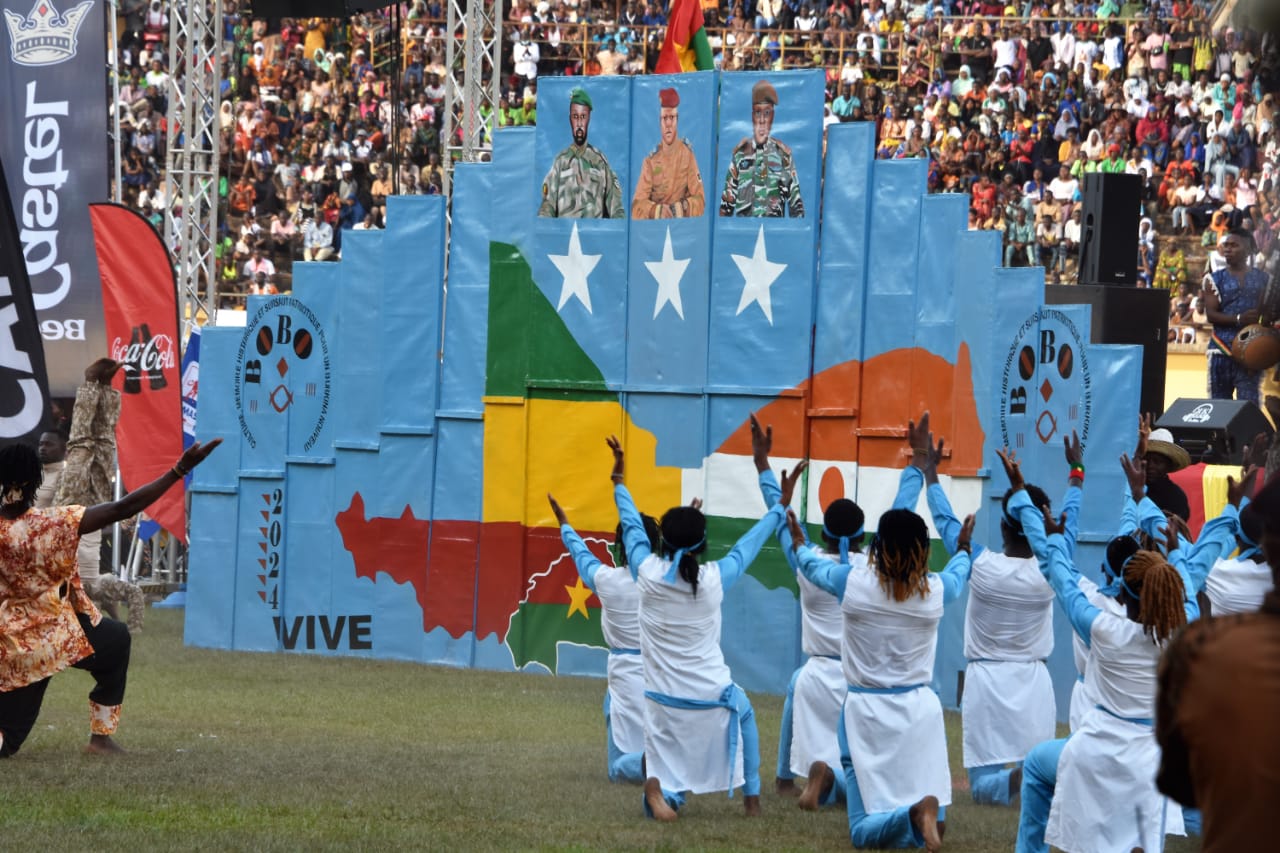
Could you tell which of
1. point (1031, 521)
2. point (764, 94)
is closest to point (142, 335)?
point (764, 94)

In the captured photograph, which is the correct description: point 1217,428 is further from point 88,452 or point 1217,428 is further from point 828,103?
point 828,103

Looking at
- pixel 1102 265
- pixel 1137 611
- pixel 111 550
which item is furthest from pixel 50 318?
pixel 1137 611

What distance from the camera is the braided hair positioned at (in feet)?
28.6

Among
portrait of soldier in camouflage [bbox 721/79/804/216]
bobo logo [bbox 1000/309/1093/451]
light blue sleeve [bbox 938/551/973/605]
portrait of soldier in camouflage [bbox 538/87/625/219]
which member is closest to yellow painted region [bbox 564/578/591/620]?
portrait of soldier in camouflage [bbox 538/87/625/219]

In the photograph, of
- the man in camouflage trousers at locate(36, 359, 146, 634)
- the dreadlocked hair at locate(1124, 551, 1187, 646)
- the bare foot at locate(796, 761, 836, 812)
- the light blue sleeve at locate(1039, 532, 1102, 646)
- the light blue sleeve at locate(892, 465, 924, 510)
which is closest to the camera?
the dreadlocked hair at locate(1124, 551, 1187, 646)

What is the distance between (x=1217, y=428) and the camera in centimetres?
1411

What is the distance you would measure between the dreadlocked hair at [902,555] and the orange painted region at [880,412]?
5446 millimetres

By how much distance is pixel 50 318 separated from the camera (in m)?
18.1

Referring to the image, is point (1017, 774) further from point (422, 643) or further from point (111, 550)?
point (111, 550)

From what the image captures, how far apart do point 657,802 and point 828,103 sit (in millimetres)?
20932

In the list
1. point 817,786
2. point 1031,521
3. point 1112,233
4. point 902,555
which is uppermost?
point 1112,233

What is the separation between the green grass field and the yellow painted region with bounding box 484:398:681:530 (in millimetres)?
1613

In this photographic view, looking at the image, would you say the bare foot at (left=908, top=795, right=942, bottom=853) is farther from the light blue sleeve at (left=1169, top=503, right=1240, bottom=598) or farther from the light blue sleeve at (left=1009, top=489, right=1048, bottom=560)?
the light blue sleeve at (left=1169, top=503, right=1240, bottom=598)

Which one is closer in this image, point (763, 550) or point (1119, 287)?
point (763, 550)
